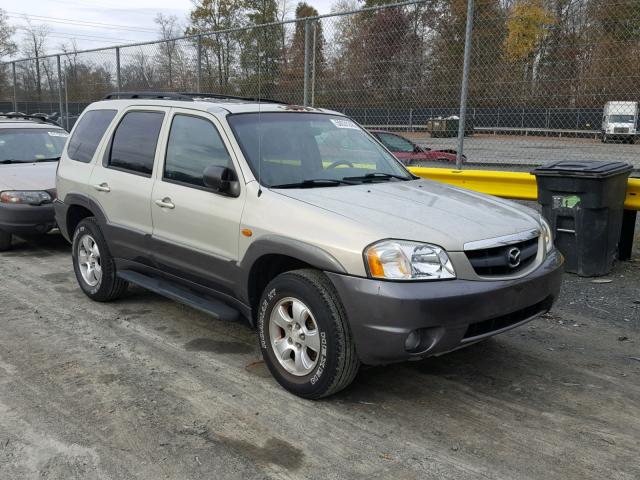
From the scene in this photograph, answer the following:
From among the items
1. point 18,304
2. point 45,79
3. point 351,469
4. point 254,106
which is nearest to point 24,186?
point 18,304

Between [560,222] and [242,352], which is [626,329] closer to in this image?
[560,222]

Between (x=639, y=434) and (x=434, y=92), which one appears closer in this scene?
(x=639, y=434)

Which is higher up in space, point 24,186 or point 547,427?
point 24,186

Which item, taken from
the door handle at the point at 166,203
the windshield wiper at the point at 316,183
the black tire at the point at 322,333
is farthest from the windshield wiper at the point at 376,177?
the door handle at the point at 166,203

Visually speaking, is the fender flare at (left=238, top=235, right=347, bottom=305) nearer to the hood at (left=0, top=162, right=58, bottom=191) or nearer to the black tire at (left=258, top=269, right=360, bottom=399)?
the black tire at (left=258, top=269, right=360, bottom=399)

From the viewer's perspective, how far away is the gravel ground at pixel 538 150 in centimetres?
771

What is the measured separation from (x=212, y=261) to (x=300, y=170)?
0.88 m

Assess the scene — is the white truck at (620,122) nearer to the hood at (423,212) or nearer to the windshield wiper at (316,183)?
the hood at (423,212)

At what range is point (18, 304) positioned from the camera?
220 inches

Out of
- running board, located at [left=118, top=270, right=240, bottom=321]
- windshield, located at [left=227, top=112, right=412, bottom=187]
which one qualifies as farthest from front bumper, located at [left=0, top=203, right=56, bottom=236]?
windshield, located at [left=227, top=112, right=412, bottom=187]

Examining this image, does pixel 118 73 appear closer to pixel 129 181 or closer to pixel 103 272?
pixel 103 272

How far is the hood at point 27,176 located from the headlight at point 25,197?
0.24ft

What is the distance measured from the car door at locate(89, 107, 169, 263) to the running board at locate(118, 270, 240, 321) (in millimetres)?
155

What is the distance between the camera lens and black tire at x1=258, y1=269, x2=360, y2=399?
341 cm
